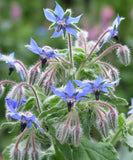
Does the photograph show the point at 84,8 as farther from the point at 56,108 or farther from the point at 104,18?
the point at 56,108

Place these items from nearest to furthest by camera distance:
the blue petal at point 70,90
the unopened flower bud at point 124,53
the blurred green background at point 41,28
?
the blue petal at point 70,90, the unopened flower bud at point 124,53, the blurred green background at point 41,28

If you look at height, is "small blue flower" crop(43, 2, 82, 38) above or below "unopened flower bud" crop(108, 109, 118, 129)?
above

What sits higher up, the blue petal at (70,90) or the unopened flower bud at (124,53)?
the unopened flower bud at (124,53)

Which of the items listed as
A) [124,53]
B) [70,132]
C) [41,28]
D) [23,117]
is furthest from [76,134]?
[41,28]

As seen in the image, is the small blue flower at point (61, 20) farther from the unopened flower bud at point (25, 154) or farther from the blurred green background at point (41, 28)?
the blurred green background at point (41, 28)

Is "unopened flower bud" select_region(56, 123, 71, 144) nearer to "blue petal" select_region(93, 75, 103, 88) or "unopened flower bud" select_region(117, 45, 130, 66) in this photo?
"blue petal" select_region(93, 75, 103, 88)

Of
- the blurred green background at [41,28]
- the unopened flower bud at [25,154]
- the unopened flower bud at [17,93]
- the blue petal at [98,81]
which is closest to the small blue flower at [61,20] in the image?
the blue petal at [98,81]

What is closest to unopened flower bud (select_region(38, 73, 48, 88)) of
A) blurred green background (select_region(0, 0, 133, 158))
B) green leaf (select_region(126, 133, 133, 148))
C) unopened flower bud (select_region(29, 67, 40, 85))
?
unopened flower bud (select_region(29, 67, 40, 85))

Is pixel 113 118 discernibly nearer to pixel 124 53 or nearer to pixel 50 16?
pixel 124 53
